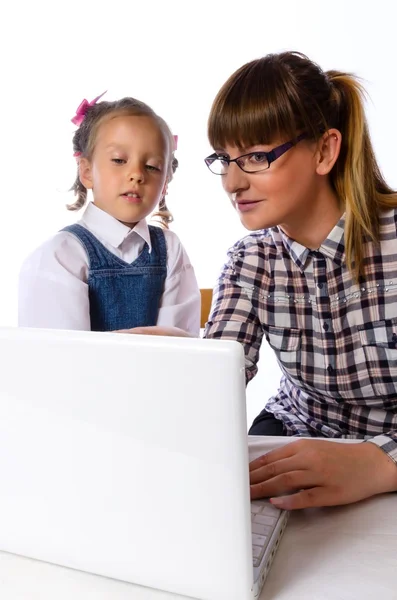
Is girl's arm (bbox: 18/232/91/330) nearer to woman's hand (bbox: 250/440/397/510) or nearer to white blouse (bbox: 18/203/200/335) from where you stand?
white blouse (bbox: 18/203/200/335)

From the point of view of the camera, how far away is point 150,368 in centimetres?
49

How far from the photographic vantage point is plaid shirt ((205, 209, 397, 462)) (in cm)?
103

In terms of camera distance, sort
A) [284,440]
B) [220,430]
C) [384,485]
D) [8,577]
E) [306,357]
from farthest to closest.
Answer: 1. [306,357]
2. [284,440]
3. [384,485]
4. [8,577]
5. [220,430]

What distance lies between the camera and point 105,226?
3.97ft

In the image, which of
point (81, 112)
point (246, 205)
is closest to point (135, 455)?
point (246, 205)

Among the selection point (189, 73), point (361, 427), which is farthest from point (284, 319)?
point (189, 73)

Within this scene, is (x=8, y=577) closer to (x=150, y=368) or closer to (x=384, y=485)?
(x=150, y=368)

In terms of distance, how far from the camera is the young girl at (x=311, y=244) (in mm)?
955

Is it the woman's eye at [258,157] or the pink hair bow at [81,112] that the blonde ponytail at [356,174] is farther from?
the pink hair bow at [81,112]

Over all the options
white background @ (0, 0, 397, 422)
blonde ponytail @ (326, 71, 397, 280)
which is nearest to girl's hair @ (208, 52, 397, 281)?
blonde ponytail @ (326, 71, 397, 280)

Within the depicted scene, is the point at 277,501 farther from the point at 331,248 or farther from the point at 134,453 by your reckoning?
the point at 331,248

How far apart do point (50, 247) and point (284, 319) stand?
17.5 inches

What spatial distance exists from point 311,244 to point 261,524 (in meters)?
0.55

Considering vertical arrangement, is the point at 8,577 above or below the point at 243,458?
below
